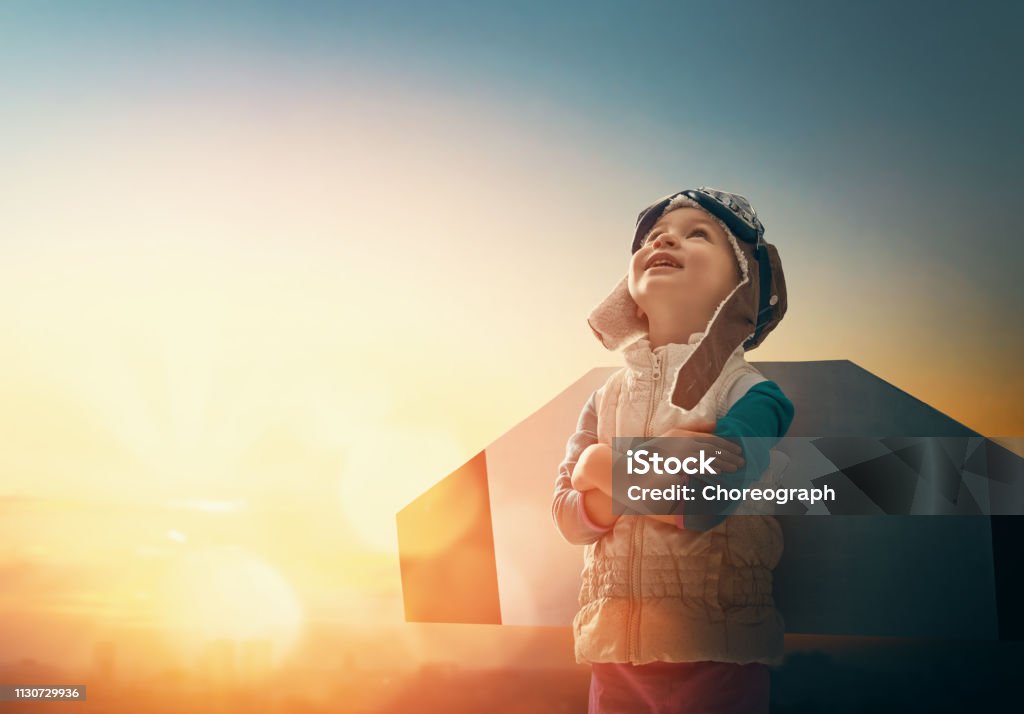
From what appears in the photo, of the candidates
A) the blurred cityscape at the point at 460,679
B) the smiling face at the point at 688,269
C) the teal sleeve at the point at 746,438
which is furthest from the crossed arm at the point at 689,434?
the blurred cityscape at the point at 460,679

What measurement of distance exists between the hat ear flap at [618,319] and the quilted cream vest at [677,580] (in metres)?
0.09

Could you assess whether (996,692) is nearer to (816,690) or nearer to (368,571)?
(816,690)

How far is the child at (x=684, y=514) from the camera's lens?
104 cm

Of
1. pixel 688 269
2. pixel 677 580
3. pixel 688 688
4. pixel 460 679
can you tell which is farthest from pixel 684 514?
pixel 460 679

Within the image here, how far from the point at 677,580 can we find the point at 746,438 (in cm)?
20

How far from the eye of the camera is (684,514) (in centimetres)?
106

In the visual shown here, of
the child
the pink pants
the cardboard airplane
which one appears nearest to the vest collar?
the child

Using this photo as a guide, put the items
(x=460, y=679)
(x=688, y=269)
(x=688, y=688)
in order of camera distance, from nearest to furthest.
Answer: (x=688, y=688), (x=688, y=269), (x=460, y=679)

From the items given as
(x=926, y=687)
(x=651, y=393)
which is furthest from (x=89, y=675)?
(x=926, y=687)

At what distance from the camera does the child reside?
3.41 feet

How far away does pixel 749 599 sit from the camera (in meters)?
1.04

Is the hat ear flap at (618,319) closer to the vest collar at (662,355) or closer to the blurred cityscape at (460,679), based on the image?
the vest collar at (662,355)

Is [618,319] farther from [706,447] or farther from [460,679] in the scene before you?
[460,679]

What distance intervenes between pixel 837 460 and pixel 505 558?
53 centimetres
